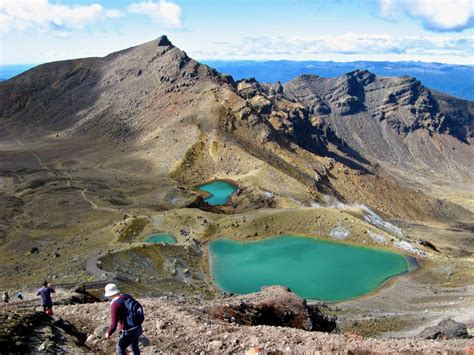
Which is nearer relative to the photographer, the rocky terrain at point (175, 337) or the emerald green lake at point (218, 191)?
the rocky terrain at point (175, 337)

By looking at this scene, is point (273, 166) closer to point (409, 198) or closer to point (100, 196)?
point (100, 196)

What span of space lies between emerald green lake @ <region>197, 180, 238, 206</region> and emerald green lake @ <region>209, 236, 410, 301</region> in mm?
33027

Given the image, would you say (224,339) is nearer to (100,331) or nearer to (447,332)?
(100,331)

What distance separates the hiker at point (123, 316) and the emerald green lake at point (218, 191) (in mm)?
91206

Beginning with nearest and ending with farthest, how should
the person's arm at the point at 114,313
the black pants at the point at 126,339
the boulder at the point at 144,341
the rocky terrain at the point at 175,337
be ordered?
the person's arm at the point at 114,313
the black pants at the point at 126,339
the rocky terrain at the point at 175,337
the boulder at the point at 144,341

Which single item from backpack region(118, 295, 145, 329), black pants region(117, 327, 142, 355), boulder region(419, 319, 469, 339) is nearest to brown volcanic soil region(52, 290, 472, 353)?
black pants region(117, 327, 142, 355)

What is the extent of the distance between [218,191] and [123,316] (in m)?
102

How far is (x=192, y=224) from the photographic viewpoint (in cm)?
8106

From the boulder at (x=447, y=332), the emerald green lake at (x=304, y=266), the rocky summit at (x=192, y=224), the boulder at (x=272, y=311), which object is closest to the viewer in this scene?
the rocky summit at (x=192, y=224)

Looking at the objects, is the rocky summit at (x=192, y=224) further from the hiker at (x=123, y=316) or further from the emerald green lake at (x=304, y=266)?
the hiker at (x=123, y=316)

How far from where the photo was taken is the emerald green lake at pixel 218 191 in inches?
4338

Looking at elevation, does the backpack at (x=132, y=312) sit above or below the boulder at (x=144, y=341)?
above

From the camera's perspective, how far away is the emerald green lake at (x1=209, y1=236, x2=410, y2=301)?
61.0 m

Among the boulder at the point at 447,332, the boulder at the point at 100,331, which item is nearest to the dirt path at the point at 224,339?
the boulder at the point at 100,331
